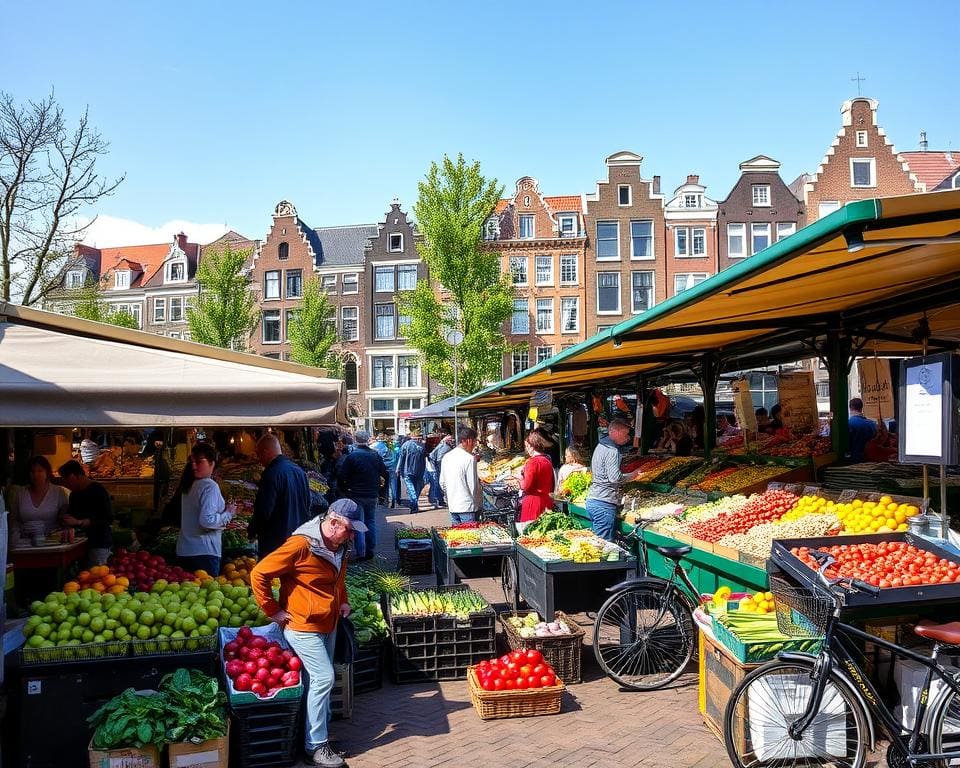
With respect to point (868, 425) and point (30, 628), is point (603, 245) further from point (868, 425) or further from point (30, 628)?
point (30, 628)

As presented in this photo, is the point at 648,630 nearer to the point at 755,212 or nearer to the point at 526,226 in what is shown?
the point at 755,212

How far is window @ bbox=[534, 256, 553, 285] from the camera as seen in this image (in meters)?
45.0

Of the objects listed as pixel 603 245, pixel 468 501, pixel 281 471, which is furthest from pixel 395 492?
pixel 603 245

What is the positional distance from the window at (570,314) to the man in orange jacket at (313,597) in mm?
39979

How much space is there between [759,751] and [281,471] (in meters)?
4.14

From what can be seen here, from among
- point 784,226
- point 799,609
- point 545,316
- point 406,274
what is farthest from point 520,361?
point 799,609

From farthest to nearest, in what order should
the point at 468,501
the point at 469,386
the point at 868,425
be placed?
the point at 469,386 < the point at 868,425 < the point at 468,501

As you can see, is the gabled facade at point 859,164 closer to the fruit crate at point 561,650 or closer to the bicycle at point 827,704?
the fruit crate at point 561,650

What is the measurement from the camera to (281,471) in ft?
22.5

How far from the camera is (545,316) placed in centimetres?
4491

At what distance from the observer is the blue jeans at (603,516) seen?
27.1 ft

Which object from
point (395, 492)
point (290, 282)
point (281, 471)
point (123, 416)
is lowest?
point (395, 492)

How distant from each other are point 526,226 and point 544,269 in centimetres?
273

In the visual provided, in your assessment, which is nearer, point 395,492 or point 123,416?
point 123,416
